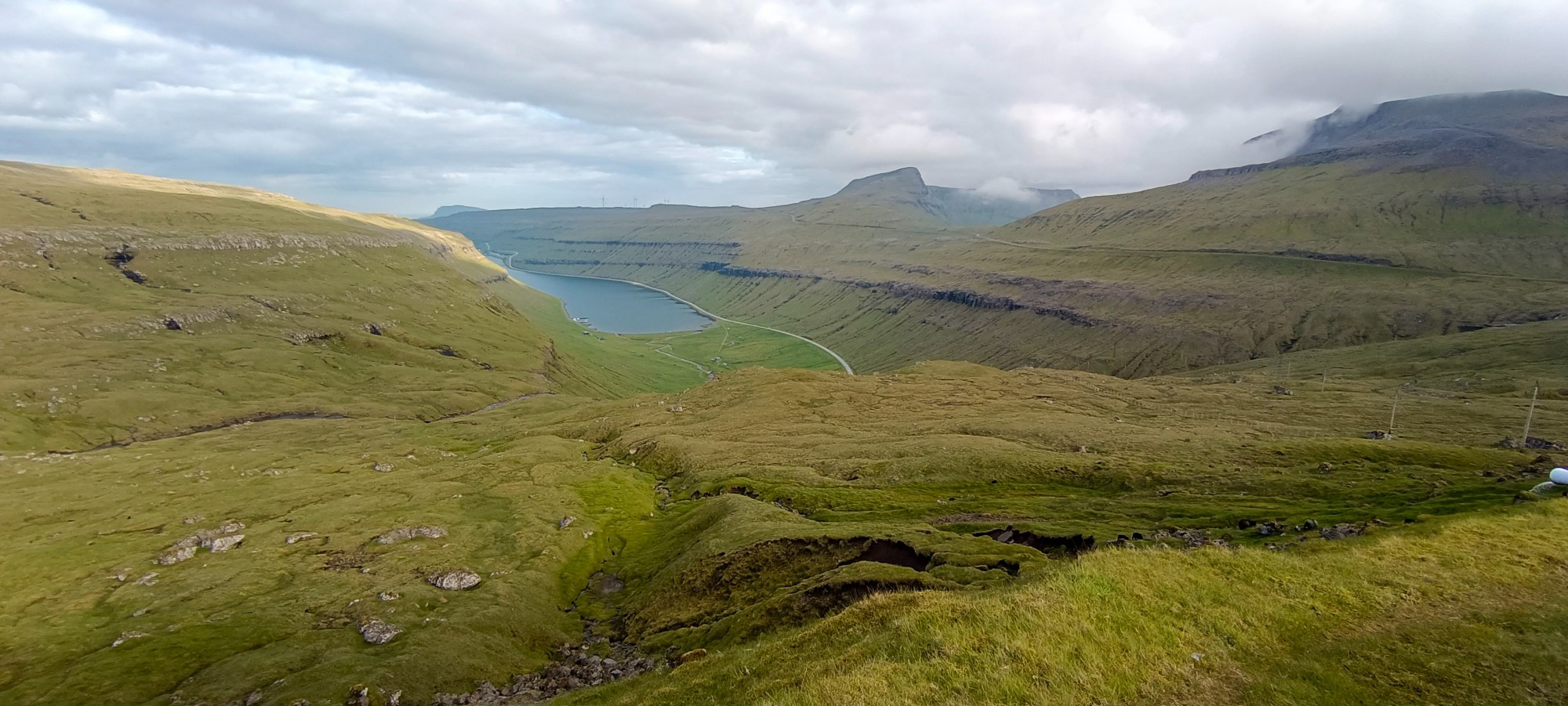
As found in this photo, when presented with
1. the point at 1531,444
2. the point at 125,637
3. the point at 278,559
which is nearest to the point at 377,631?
the point at 125,637

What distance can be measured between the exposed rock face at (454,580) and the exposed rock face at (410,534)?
15.8 meters

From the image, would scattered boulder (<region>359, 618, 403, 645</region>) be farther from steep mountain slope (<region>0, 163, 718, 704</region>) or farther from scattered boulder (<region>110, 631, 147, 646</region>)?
scattered boulder (<region>110, 631, 147, 646</region>)

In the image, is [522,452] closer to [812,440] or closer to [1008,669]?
[812,440]

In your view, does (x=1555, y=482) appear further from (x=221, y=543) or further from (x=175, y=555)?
(x=175, y=555)

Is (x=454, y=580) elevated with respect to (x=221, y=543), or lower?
elevated

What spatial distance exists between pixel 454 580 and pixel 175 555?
45.9 m

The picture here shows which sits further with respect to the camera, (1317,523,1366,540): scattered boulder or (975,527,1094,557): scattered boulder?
(975,527,1094,557): scattered boulder

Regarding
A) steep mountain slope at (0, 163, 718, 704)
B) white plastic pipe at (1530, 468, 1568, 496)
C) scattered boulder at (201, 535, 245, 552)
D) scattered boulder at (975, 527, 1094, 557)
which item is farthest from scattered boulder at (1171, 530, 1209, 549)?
scattered boulder at (201, 535, 245, 552)

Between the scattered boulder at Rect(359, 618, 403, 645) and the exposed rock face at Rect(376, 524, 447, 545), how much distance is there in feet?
91.5

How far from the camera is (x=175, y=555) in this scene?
310ft

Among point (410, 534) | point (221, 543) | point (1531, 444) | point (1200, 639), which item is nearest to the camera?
point (1200, 639)

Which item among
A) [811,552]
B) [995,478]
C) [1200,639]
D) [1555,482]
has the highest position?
[1555,482]

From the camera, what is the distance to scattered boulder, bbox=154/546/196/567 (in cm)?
9319

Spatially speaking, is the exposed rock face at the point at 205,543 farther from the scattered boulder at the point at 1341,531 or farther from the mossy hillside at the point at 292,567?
the scattered boulder at the point at 1341,531
